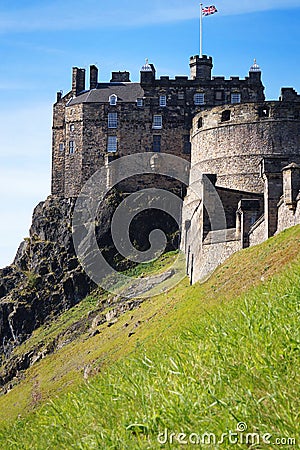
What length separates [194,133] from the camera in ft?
152

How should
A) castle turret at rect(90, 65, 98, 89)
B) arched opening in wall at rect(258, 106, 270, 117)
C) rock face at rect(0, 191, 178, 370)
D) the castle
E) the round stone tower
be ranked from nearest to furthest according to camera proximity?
the castle, the round stone tower, arched opening in wall at rect(258, 106, 270, 117), rock face at rect(0, 191, 178, 370), castle turret at rect(90, 65, 98, 89)

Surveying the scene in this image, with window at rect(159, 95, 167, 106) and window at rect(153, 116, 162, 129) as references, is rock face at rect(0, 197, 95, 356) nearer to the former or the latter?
window at rect(153, 116, 162, 129)

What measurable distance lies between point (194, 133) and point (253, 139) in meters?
5.37

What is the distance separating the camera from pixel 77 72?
58.4m

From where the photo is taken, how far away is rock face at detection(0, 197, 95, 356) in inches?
2063

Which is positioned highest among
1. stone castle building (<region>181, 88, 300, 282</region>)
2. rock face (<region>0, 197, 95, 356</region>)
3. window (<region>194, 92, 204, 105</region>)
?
window (<region>194, 92, 204, 105</region>)

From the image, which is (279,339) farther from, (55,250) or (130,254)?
(55,250)

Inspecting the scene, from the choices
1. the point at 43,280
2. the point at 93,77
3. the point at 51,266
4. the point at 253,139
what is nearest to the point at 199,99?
the point at 93,77

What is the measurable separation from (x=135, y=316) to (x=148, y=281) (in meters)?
4.85

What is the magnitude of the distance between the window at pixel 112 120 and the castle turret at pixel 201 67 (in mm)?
6051

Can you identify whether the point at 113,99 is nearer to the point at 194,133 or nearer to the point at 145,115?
the point at 145,115

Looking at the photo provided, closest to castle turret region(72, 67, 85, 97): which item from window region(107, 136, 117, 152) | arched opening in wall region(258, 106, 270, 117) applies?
window region(107, 136, 117, 152)

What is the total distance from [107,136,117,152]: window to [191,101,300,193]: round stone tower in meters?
12.8

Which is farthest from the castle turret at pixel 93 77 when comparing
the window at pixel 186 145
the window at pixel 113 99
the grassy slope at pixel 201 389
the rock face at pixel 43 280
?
the grassy slope at pixel 201 389
